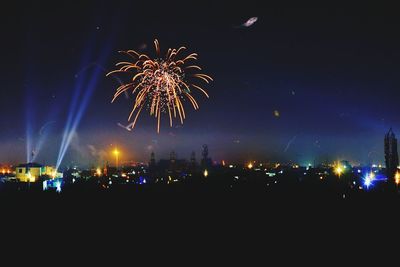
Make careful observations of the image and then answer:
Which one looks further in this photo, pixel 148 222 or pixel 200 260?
pixel 148 222

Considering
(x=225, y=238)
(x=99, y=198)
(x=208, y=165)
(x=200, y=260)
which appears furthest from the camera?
(x=208, y=165)

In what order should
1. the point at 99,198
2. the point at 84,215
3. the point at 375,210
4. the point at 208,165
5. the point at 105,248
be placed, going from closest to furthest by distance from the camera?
the point at 105,248, the point at 84,215, the point at 375,210, the point at 99,198, the point at 208,165

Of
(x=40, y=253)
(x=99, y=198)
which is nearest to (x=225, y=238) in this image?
(x=40, y=253)

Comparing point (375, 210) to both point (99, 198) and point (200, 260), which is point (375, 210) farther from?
point (99, 198)

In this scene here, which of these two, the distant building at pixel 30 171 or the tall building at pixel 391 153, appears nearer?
the distant building at pixel 30 171

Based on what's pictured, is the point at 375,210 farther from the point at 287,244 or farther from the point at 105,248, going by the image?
the point at 105,248

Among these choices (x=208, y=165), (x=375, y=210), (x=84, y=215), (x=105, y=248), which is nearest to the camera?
(x=105, y=248)

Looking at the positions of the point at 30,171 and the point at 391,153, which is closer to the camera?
the point at 30,171

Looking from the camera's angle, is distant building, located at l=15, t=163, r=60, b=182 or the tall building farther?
the tall building

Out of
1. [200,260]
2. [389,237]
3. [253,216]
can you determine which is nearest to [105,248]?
[200,260]

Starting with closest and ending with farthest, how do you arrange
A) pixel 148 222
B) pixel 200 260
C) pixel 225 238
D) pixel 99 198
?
pixel 200 260
pixel 225 238
pixel 148 222
pixel 99 198
